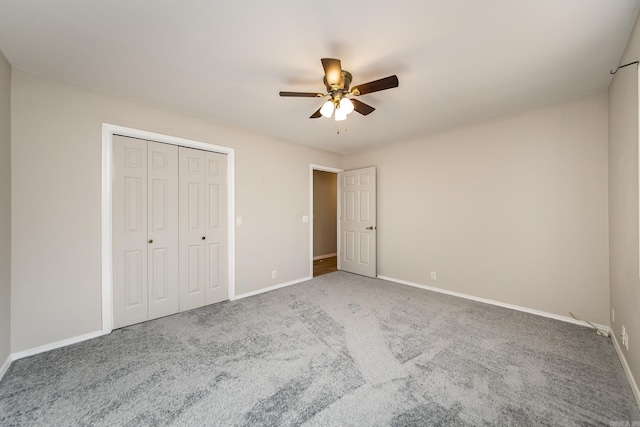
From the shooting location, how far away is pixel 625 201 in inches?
75.5

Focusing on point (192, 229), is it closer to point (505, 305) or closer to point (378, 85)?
point (378, 85)

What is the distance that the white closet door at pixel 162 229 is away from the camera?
2885 mm

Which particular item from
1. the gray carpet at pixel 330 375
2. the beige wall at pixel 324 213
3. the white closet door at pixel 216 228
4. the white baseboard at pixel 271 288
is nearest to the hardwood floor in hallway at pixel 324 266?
the beige wall at pixel 324 213

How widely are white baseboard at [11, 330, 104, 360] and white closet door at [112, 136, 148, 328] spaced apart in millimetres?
202

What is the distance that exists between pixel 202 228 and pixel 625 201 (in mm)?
4201

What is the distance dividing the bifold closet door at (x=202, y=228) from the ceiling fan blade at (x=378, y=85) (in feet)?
7.35

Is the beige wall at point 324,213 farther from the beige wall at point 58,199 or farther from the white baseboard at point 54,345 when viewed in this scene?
the white baseboard at point 54,345

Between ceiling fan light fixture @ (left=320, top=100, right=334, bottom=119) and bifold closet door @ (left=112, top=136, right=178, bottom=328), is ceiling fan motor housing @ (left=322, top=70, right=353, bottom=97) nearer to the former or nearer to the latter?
ceiling fan light fixture @ (left=320, top=100, right=334, bottom=119)

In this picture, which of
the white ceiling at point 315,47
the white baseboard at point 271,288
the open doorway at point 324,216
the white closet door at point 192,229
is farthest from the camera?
the open doorway at point 324,216

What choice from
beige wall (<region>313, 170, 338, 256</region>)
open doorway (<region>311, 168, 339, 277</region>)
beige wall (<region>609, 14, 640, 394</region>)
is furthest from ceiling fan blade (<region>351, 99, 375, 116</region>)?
beige wall (<region>313, 170, 338, 256</region>)

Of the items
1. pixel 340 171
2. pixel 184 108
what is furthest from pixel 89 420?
pixel 340 171

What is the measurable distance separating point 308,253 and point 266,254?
908mm

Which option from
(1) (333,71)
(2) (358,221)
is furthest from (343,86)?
(2) (358,221)

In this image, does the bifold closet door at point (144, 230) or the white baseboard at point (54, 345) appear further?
the bifold closet door at point (144, 230)
